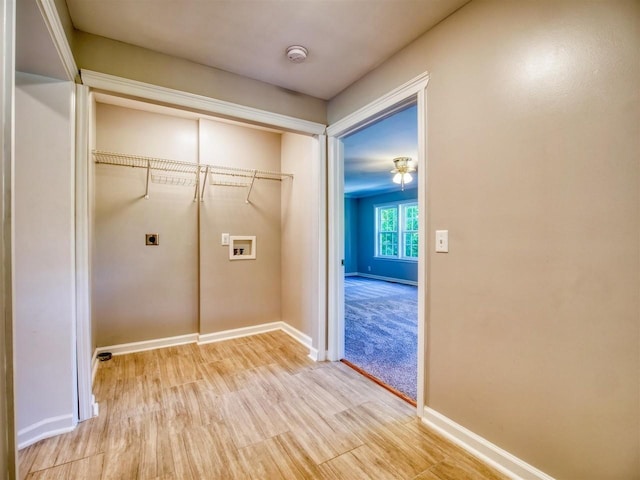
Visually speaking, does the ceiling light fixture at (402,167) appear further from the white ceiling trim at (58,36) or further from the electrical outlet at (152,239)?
the white ceiling trim at (58,36)

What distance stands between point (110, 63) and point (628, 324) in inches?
118

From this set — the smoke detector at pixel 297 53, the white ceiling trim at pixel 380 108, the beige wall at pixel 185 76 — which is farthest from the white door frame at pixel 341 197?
the smoke detector at pixel 297 53

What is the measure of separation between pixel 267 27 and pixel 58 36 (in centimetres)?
106

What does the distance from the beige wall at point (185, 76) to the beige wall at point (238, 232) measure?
1.03 meters

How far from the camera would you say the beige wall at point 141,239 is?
2820 mm

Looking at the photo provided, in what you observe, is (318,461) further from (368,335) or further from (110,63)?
(110,63)

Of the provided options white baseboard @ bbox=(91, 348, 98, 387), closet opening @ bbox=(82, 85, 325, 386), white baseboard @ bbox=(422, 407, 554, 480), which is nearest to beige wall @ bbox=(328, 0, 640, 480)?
white baseboard @ bbox=(422, 407, 554, 480)

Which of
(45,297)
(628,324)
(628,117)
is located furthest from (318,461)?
(628,117)

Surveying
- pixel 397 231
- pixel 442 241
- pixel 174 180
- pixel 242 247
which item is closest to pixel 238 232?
pixel 242 247

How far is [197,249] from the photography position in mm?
3238

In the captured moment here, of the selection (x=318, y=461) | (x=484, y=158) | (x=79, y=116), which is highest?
(x=79, y=116)

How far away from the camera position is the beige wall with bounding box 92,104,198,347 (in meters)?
2.82

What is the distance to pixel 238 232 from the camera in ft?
11.0

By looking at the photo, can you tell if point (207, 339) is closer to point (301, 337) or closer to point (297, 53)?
point (301, 337)
